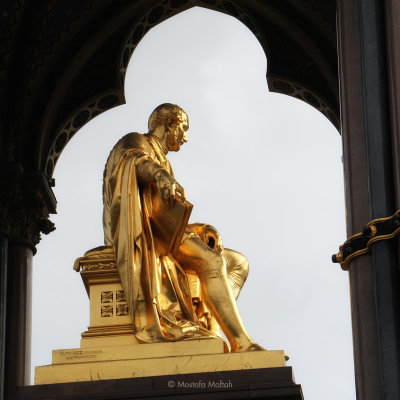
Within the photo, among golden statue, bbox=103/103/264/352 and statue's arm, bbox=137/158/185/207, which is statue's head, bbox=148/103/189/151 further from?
statue's arm, bbox=137/158/185/207

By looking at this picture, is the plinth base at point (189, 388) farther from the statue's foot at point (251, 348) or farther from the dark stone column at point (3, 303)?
the dark stone column at point (3, 303)

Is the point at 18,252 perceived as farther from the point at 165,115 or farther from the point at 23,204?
the point at 165,115

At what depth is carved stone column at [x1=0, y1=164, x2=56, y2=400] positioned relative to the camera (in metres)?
12.3

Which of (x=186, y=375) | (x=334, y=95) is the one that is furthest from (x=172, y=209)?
(x=334, y=95)

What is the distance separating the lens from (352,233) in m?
8.63

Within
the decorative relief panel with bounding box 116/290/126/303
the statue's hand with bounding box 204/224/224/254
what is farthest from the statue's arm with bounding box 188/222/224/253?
the decorative relief panel with bounding box 116/290/126/303

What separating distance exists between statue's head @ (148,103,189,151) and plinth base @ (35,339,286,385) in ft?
6.64

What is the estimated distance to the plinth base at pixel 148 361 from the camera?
9344 mm

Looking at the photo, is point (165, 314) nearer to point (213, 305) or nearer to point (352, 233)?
point (213, 305)

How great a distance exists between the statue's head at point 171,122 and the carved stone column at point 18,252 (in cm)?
207

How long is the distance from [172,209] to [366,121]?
1.84 metres

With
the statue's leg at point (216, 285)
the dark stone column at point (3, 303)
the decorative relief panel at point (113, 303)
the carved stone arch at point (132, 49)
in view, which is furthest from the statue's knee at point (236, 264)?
the carved stone arch at point (132, 49)

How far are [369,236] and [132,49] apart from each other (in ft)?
19.1

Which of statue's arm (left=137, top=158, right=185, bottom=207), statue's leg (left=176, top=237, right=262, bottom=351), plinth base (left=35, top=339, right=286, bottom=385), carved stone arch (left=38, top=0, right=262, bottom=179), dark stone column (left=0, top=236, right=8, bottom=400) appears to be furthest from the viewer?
carved stone arch (left=38, top=0, right=262, bottom=179)
